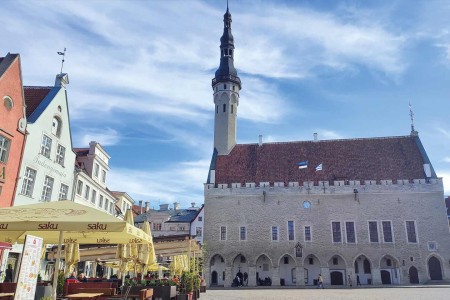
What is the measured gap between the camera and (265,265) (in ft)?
123

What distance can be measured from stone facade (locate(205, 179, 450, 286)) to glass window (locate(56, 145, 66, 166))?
19855 millimetres

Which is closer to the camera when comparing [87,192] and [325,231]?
[87,192]

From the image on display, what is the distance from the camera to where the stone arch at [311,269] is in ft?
119

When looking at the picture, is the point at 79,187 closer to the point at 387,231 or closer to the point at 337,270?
the point at 337,270

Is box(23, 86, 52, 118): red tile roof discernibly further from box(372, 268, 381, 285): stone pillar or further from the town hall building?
box(372, 268, 381, 285): stone pillar

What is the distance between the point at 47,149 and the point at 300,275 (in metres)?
26.4

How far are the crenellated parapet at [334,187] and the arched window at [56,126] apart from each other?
20.7 meters

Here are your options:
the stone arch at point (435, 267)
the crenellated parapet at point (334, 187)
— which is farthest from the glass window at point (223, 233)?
the stone arch at point (435, 267)

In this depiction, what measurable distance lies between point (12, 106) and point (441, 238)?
37.4m

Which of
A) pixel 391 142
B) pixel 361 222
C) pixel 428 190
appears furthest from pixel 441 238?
pixel 391 142

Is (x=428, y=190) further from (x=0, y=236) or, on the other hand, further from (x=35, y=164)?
(x=0, y=236)

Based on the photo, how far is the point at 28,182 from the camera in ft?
63.6

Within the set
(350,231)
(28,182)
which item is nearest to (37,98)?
(28,182)

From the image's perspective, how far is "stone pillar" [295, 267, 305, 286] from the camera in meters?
36.0
